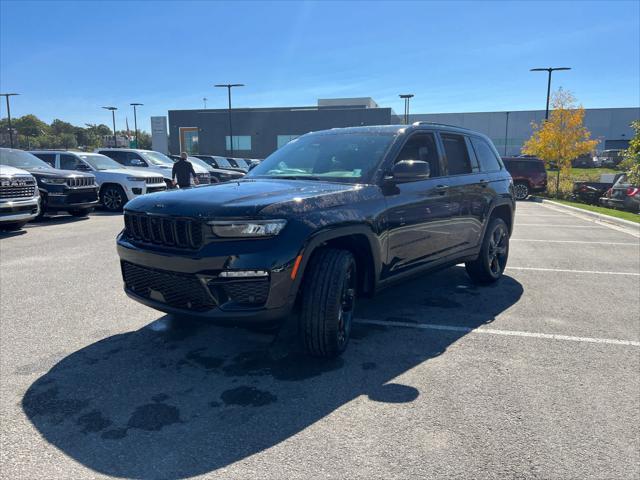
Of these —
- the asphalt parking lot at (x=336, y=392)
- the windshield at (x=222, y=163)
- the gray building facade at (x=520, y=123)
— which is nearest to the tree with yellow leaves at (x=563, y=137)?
the windshield at (x=222, y=163)

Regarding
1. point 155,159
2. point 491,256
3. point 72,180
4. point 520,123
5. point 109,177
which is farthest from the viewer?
point 520,123

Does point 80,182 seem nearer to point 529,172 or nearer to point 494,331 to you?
point 494,331

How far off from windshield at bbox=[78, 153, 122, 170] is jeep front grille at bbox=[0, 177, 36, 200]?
4314 millimetres

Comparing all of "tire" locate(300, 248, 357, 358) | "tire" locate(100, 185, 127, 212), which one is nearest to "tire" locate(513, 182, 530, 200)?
"tire" locate(100, 185, 127, 212)

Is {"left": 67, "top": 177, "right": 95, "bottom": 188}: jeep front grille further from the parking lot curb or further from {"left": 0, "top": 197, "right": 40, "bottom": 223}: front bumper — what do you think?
the parking lot curb

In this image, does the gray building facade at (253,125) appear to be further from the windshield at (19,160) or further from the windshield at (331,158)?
the windshield at (331,158)

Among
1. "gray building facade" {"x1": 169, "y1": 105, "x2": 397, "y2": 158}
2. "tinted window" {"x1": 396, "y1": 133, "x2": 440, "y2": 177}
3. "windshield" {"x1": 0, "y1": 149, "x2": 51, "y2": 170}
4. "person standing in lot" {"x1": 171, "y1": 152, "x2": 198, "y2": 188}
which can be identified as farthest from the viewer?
"gray building facade" {"x1": 169, "y1": 105, "x2": 397, "y2": 158}

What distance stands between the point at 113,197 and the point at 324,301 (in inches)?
479

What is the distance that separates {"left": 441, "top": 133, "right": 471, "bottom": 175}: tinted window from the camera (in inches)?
199

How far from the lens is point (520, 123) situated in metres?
71.0

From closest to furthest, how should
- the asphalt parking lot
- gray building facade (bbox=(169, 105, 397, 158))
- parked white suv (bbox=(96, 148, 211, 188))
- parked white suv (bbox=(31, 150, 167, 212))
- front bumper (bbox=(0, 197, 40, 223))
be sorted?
the asphalt parking lot
front bumper (bbox=(0, 197, 40, 223))
parked white suv (bbox=(31, 150, 167, 212))
parked white suv (bbox=(96, 148, 211, 188))
gray building facade (bbox=(169, 105, 397, 158))

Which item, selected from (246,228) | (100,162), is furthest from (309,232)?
(100,162)

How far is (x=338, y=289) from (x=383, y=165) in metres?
1.31

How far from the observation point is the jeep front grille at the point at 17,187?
29.3ft
